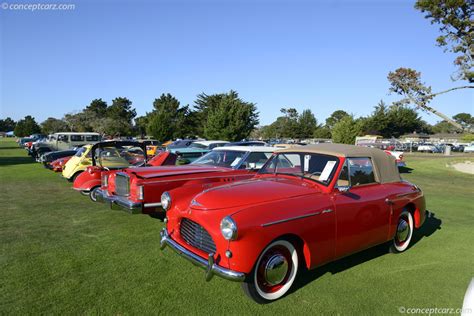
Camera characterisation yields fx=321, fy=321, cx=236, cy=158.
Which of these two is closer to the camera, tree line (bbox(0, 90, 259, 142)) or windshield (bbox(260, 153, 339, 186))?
windshield (bbox(260, 153, 339, 186))

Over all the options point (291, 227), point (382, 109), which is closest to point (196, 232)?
point (291, 227)

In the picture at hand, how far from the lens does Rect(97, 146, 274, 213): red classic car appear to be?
5.64 metres

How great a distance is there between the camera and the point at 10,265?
4.28 m

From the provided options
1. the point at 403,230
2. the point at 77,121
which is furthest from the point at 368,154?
the point at 77,121

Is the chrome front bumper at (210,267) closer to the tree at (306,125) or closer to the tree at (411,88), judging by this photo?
the tree at (411,88)

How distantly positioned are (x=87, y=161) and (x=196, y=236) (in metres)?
8.61

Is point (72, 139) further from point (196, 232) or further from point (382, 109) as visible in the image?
point (382, 109)

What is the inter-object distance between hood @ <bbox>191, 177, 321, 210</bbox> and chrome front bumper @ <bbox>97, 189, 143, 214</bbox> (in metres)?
2.09

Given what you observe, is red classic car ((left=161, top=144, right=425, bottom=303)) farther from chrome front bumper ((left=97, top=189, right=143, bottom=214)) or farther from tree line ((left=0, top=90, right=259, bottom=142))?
tree line ((left=0, top=90, right=259, bottom=142))

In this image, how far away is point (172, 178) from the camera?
19.6 feet

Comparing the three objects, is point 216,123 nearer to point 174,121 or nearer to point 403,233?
point 174,121

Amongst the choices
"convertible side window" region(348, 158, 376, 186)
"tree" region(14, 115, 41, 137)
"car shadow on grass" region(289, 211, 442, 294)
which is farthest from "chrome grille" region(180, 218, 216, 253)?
"tree" region(14, 115, 41, 137)

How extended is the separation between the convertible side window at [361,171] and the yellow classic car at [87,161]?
23.6 feet

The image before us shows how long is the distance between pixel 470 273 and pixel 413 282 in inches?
37.8
